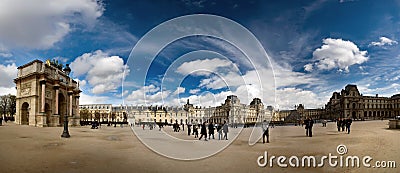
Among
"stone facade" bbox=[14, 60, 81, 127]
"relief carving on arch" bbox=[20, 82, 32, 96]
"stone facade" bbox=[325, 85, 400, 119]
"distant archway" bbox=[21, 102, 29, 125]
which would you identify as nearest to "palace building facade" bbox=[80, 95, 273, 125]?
"stone facade" bbox=[14, 60, 81, 127]

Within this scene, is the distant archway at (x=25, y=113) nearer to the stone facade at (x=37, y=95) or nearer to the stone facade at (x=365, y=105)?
the stone facade at (x=37, y=95)

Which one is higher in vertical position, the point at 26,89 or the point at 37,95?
the point at 26,89

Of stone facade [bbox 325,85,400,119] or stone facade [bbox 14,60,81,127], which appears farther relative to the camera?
stone facade [bbox 325,85,400,119]

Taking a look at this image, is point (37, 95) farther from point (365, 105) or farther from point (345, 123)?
point (365, 105)

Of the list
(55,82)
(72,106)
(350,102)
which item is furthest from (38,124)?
(350,102)

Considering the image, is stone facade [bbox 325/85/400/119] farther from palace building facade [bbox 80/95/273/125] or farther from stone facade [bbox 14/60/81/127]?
stone facade [bbox 14/60/81/127]

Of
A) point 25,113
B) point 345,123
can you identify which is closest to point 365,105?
point 345,123

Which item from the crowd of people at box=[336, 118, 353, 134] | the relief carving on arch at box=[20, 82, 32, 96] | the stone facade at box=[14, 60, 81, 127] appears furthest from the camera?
the relief carving on arch at box=[20, 82, 32, 96]

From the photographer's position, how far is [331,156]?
41.7 feet

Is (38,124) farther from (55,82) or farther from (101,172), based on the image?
(101,172)

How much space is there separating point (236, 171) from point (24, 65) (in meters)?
48.3

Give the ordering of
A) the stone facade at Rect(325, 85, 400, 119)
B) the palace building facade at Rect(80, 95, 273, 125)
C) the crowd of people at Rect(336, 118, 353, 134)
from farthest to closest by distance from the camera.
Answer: the stone facade at Rect(325, 85, 400, 119) → the palace building facade at Rect(80, 95, 273, 125) → the crowd of people at Rect(336, 118, 353, 134)

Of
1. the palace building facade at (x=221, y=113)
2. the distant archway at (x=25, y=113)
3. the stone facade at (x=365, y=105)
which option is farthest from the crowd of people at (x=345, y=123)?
the stone facade at (x=365, y=105)

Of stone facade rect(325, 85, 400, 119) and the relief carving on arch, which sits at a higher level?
the relief carving on arch
